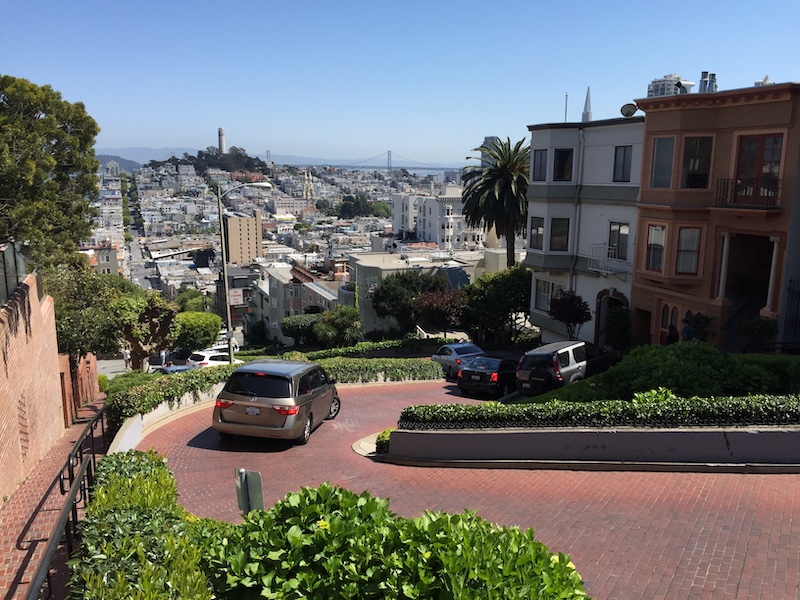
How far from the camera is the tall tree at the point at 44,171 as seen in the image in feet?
38.3

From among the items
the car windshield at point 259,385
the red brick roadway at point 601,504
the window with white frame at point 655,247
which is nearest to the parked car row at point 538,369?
the window with white frame at point 655,247

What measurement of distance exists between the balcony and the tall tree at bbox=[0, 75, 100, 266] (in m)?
19.3

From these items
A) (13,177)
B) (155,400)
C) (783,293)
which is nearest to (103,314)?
(155,400)

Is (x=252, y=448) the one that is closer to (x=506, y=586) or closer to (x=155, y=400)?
(x=155, y=400)

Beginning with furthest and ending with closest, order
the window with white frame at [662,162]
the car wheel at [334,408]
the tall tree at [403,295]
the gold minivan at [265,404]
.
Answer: the tall tree at [403,295]
the window with white frame at [662,162]
the car wheel at [334,408]
the gold minivan at [265,404]

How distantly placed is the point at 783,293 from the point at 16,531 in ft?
63.5

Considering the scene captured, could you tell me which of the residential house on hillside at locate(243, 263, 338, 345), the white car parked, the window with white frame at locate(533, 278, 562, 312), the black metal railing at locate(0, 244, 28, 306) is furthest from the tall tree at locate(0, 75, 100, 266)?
the residential house on hillside at locate(243, 263, 338, 345)

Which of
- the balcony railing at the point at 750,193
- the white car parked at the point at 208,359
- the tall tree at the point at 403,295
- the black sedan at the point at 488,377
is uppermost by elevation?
the balcony railing at the point at 750,193

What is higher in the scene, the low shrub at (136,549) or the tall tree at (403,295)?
the low shrub at (136,549)

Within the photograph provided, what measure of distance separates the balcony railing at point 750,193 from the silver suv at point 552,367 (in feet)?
22.2

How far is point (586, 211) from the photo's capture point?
28531 millimetres

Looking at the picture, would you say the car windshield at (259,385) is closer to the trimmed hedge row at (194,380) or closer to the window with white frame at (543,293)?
the trimmed hedge row at (194,380)

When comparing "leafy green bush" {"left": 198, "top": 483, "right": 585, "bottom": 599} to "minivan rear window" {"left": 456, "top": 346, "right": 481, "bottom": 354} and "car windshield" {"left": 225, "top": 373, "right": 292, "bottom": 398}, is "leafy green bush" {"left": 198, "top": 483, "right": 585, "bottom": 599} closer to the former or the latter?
"car windshield" {"left": 225, "top": 373, "right": 292, "bottom": 398}

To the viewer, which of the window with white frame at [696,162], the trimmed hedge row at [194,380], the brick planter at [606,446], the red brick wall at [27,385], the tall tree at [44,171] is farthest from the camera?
the window with white frame at [696,162]
